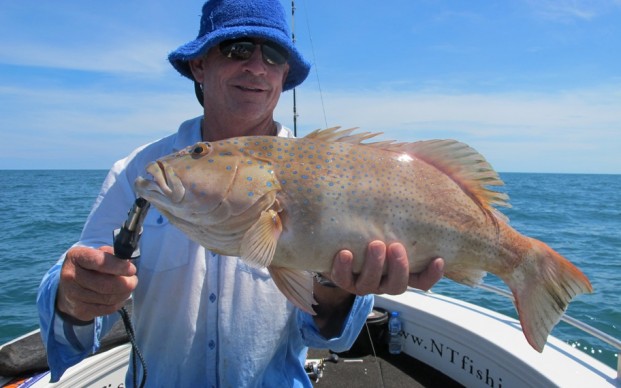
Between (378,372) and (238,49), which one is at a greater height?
(238,49)

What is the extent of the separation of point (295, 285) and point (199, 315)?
83 cm

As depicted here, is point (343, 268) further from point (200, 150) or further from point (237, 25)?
point (237, 25)

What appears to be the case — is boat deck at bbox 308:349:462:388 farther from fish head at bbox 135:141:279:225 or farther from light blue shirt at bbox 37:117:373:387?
fish head at bbox 135:141:279:225

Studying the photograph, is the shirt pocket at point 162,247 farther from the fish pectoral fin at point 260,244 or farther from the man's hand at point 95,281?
the fish pectoral fin at point 260,244

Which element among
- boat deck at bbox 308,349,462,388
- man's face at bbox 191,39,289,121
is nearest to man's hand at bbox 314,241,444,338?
man's face at bbox 191,39,289,121

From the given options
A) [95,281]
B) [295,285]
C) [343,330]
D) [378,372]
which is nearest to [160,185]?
[95,281]

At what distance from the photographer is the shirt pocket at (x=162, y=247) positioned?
Result: 2678 millimetres


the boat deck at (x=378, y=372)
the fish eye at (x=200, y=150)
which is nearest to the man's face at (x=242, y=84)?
the fish eye at (x=200, y=150)

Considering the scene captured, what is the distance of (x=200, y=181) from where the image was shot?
82.7 inches

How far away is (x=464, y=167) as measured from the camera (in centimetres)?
242

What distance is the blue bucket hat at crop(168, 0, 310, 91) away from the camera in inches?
107

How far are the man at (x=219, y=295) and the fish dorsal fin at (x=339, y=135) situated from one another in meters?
0.63

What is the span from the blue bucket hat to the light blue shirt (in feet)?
2.75

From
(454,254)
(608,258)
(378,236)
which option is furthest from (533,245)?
(608,258)
